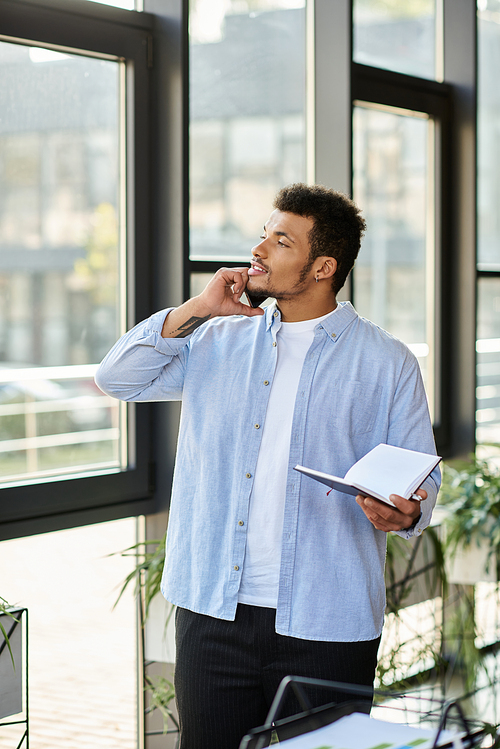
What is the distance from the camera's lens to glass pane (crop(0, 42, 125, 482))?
2143 millimetres

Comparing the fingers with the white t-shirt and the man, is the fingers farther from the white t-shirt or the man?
the white t-shirt

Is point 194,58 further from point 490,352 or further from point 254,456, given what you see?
point 490,352

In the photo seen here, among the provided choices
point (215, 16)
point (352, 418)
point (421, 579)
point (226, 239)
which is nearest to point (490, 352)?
point (421, 579)

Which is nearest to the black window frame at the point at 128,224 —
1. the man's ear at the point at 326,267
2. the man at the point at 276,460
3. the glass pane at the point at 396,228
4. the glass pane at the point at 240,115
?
the glass pane at the point at 240,115

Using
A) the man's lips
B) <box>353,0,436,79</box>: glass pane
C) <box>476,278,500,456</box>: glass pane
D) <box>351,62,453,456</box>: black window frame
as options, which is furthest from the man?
<box>476,278,500,456</box>: glass pane

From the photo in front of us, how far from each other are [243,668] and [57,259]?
1.21 metres

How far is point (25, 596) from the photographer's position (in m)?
2.22

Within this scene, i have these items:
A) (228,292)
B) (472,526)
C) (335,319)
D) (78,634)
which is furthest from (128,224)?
(472,526)

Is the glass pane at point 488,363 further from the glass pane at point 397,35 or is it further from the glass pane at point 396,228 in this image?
the glass pane at point 397,35

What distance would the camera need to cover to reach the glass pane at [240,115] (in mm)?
2484

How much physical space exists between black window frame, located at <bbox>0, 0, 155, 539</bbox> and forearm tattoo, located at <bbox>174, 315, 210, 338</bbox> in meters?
0.71

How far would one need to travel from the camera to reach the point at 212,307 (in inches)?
65.0

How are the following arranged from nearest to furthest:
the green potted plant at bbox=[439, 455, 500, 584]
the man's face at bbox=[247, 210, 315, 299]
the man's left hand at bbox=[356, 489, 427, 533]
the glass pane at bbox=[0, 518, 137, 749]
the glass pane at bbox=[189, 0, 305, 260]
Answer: the man's left hand at bbox=[356, 489, 427, 533], the man's face at bbox=[247, 210, 315, 299], the glass pane at bbox=[0, 518, 137, 749], the glass pane at bbox=[189, 0, 305, 260], the green potted plant at bbox=[439, 455, 500, 584]

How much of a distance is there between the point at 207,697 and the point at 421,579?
1.64m
